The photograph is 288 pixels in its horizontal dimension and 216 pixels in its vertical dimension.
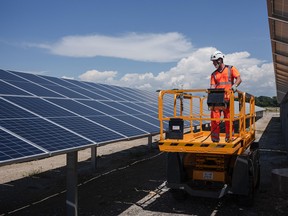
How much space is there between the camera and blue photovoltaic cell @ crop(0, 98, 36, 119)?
6.45 metres

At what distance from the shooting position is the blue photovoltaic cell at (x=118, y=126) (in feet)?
28.2

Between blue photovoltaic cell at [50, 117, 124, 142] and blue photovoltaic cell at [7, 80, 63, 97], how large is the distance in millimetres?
1933

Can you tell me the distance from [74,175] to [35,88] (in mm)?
4141


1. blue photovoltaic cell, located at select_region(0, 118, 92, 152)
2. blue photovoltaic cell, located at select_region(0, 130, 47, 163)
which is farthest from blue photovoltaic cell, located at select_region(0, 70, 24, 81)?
blue photovoltaic cell, located at select_region(0, 130, 47, 163)

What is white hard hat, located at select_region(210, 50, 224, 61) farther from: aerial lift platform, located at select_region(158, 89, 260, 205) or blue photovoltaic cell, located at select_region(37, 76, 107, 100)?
blue photovoltaic cell, located at select_region(37, 76, 107, 100)

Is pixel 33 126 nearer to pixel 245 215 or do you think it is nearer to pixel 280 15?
pixel 245 215

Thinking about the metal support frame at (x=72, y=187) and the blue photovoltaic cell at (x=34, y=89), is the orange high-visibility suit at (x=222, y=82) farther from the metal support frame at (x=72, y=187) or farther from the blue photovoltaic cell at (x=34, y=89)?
the blue photovoltaic cell at (x=34, y=89)

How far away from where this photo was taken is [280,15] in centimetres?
947

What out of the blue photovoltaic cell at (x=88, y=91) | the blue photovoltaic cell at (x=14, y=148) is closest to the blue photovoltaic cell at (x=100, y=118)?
the blue photovoltaic cell at (x=88, y=91)

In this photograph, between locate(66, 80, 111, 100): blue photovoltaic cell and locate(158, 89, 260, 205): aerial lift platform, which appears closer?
locate(158, 89, 260, 205): aerial lift platform

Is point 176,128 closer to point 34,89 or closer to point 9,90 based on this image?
point 9,90

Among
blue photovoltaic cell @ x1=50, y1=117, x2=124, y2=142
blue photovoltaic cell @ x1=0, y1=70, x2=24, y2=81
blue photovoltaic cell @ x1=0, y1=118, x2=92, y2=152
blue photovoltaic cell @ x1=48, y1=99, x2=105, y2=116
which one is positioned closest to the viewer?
blue photovoltaic cell @ x1=0, y1=118, x2=92, y2=152

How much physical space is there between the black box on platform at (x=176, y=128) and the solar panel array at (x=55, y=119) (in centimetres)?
Answer: 113

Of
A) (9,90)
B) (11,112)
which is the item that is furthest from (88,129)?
(9,90)
